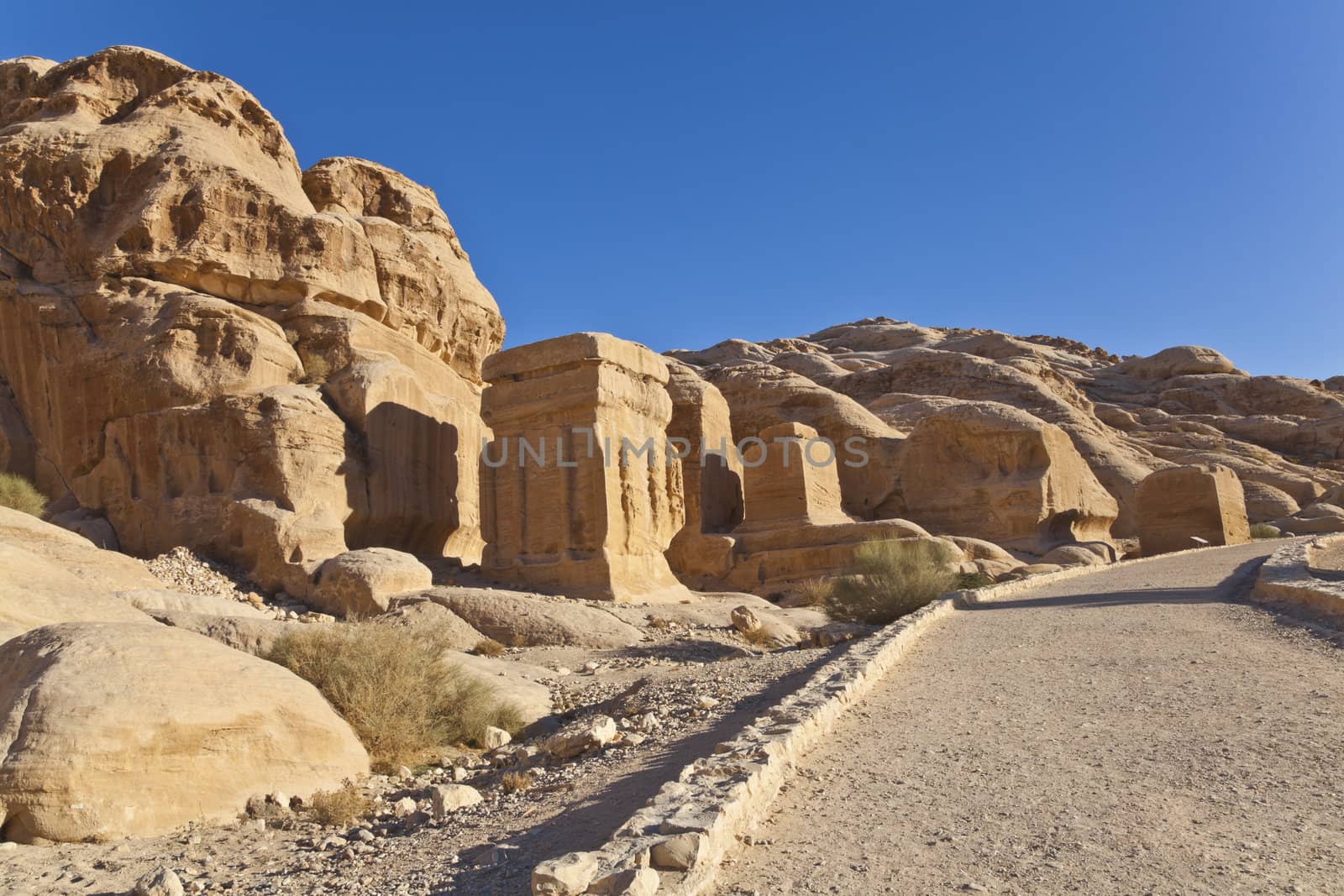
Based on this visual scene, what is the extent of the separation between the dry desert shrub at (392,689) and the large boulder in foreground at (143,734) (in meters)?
0.65

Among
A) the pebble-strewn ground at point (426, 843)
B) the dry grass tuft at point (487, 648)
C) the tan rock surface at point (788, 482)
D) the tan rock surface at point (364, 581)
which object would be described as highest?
the tan rock surface at point (788, 482)

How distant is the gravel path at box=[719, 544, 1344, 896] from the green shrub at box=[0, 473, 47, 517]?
13163mm

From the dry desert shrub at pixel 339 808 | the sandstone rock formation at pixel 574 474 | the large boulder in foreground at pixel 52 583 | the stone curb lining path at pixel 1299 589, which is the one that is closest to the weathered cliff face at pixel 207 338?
the sandstone rock formation at pixel 574 474

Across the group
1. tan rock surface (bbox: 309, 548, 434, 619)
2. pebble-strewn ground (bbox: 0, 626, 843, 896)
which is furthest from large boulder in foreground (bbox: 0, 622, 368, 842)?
tan rock surface (bbox: 309, 548, 434, 619)

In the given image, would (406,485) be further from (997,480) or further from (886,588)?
(997,480)

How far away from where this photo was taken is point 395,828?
4809mm

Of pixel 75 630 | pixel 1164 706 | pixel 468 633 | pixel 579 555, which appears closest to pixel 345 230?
pixel 579 555

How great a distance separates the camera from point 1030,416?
74.2 feet

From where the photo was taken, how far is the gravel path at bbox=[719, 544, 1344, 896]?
9.87ft

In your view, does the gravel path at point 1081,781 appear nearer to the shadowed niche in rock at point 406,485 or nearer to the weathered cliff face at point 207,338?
the weathered cliff face at point 207,338

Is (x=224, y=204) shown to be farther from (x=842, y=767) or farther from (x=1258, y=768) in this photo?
(x=1258, y=768)

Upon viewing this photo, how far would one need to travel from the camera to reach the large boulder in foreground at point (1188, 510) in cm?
2192

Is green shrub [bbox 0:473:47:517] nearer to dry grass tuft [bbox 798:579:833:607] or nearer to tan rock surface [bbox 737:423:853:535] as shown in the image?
dry grass tuft [bbox 798:579:833:607]

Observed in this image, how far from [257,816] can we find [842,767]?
3.06 meters
